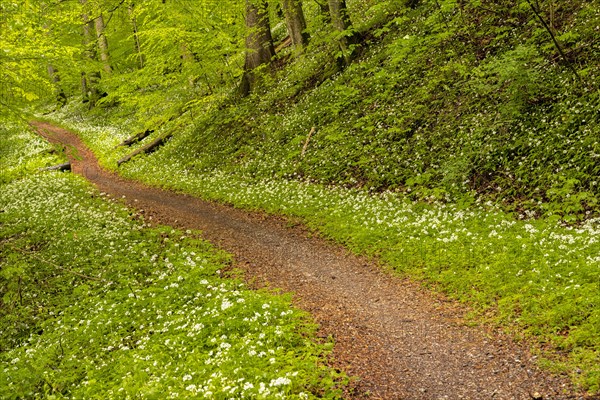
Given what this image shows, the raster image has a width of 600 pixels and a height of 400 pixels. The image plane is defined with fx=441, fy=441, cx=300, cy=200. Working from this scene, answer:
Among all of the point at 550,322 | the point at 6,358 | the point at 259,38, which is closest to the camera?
the point at 550,322

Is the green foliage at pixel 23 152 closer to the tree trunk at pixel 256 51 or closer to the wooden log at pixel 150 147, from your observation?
the wooden log at pixel 150 147

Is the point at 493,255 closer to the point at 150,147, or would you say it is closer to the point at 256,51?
the point at 256,51

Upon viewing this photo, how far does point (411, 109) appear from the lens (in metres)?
14.9

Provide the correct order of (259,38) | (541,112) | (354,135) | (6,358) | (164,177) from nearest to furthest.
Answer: (6,358) < (541,112) < (354,135) < (164,177) < (259,38)

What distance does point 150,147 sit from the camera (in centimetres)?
2578

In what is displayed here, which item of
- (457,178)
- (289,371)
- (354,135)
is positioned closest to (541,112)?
(457,178)

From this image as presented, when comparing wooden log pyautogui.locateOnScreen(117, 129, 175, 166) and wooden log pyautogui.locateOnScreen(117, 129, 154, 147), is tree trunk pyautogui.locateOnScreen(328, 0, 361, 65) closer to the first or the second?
wooden log pyautogui.locateOnScreen(117, 129, 175, 166)

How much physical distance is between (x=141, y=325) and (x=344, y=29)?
15249 mm

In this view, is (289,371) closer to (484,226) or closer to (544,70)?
(484,226)

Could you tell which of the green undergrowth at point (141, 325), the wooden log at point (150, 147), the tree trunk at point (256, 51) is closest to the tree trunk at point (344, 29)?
the tree trunk at point (256, 51)

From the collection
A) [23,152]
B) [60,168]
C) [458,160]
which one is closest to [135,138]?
[60,168]

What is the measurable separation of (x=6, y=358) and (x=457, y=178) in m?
10.8

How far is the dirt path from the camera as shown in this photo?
18.5ft

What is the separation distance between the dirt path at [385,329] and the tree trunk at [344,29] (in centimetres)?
988
